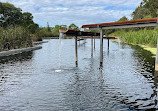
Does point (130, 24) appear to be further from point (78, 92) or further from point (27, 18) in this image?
point (27, 18)

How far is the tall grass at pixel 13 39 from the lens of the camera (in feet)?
71.3

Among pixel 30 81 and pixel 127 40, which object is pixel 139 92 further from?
pixel 127 40

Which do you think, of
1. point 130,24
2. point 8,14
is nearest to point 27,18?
point 8,14

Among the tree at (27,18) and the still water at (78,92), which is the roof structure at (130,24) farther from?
the tree at (27,18)

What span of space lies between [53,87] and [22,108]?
247 centimetres

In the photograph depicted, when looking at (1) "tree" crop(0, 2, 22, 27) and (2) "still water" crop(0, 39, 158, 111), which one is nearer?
(2) "still water" crop(0, 39, 158, 111)

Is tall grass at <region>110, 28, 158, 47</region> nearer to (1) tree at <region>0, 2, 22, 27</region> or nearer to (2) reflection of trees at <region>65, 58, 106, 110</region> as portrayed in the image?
(2) reflection of trees at <region>65, 58, 106, 110</region>

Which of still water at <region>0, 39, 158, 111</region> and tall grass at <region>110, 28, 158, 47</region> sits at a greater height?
tall grass at <region>110, 28, 158, 47</region>

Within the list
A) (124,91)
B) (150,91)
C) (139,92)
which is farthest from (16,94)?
(150,91)

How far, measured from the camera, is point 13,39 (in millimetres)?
23500

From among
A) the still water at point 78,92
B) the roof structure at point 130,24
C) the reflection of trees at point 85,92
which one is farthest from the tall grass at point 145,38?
the reflection of trees at point 85,92

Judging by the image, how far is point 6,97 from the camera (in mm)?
7230

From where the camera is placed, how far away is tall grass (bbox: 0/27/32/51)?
21.7 m

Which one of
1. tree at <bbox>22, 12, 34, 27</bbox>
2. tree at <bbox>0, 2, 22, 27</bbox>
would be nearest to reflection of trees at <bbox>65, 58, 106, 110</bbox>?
tree at <bbox>0, 2, 22, 27</bbox>
